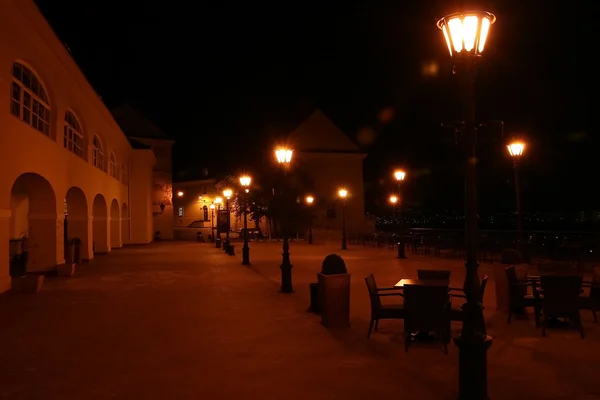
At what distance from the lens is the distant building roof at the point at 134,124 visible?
5313 cm

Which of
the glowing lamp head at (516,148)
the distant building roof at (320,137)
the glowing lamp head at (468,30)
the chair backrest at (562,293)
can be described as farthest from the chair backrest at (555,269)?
the distant building roof at (320,137)

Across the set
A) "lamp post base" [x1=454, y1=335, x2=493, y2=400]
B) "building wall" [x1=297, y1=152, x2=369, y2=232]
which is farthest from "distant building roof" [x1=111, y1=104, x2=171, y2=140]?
"lamp post base" [x1=454, y1=335, x2=493, y2=400]

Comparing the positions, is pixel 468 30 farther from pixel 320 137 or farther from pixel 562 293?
pixel 320 137

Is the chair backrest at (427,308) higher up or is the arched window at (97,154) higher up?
the arched window at (97,154)

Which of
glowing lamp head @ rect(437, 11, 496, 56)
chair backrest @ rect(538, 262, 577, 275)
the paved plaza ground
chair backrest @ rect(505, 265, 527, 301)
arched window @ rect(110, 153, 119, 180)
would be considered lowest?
the paved plaza ground

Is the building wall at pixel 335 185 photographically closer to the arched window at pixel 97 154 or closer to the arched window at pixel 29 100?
the arched window at pixel 97 154

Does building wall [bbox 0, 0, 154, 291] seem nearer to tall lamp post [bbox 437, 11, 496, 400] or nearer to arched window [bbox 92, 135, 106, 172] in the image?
arched window [bbox 92, 135, 106, 172]

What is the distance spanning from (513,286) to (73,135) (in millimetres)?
19848

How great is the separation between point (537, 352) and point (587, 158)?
39.5 meters

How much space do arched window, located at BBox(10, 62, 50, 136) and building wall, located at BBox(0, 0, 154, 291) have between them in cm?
7

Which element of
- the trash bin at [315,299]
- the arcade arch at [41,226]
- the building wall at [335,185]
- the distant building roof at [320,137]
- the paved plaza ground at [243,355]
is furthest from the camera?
the distant building roof at [320,137]

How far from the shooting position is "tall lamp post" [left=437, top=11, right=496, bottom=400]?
5281 millimetres

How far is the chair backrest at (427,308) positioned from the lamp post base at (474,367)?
2254 millimetres

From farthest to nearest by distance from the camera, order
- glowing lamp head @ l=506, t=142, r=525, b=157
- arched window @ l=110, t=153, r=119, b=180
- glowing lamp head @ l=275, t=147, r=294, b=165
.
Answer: arched window @ l=110, t=153, r=119, b=180 → glowing lamp head @ l=506, t=142, r=525, b=157 → glowing lamp head @ l=275, t=147, r=294, b=165
